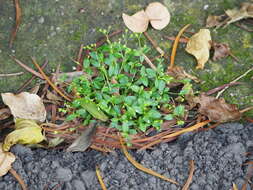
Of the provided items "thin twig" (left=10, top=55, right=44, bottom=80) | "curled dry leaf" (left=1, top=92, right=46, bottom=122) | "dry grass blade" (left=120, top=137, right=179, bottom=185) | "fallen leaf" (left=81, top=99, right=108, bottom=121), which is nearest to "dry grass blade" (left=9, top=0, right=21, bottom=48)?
"thin twig" (left=10, top=55, right=44, bottom=80)

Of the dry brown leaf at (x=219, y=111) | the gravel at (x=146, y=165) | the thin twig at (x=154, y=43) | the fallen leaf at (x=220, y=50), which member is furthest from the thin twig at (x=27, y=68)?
the fallen leaf at (x=220, y=50)

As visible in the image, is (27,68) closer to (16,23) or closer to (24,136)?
(16,23)

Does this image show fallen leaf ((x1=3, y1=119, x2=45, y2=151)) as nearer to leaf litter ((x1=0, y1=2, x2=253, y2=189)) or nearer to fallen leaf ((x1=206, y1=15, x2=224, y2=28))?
leaf litter ((x1=0, y1=2, x2=253, y2=189))

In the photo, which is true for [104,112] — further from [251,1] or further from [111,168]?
[251,1]

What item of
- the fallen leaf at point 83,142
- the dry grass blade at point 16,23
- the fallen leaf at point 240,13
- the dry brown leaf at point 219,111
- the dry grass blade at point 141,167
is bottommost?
the dry grass blade at point 141,167

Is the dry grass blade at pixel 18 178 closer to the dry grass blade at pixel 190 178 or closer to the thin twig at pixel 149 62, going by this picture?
the dry grass blade at pixel 190 178

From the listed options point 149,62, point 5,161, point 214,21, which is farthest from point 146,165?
point 214,21
